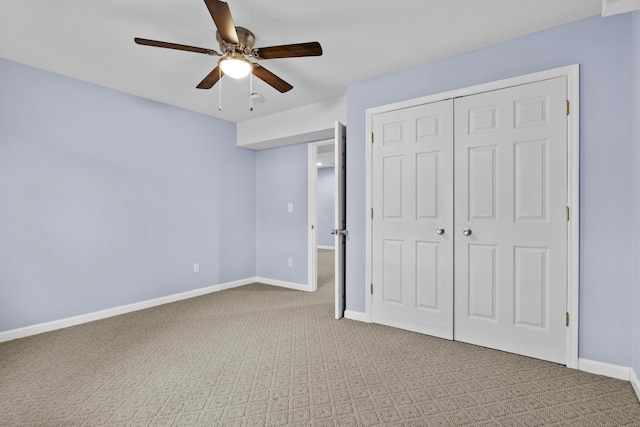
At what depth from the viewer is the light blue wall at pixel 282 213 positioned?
470cm

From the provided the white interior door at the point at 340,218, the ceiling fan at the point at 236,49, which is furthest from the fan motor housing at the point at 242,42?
the white interior door at the point at 340,218

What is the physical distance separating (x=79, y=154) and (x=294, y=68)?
7.74ft

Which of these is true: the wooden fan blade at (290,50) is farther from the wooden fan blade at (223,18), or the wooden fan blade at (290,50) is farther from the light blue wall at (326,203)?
the light blue wall at (326,203)

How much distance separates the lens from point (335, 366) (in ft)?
7.50

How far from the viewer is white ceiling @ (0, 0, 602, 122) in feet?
6.83

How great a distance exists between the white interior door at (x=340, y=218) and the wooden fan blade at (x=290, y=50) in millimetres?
1164

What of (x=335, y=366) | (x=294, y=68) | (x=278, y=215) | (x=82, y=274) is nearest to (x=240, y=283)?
(x=278, y=215)

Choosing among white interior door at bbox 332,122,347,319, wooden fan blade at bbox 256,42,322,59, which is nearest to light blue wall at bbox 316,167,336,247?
white interior door at bbox 332,122,347,319

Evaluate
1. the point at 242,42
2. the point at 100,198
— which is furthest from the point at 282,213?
the point at 242,42

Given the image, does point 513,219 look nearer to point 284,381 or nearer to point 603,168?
point 603,168

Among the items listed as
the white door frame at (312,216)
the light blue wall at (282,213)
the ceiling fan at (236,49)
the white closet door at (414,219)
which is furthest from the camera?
the light blue wall at (282,213)

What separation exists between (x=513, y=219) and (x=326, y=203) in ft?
25.4

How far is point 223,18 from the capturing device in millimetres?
1758

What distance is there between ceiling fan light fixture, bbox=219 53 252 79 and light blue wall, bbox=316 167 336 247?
7.69 m
